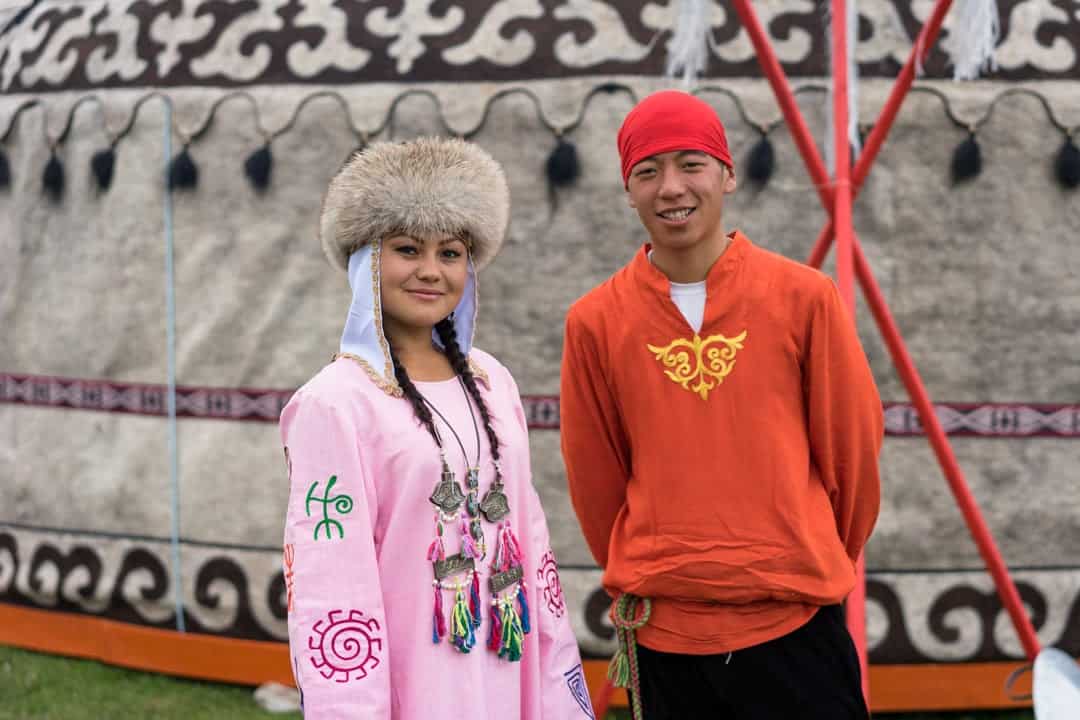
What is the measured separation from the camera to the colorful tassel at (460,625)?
1.56 m

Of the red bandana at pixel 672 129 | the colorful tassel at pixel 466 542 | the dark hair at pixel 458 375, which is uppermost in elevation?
the red bandana at pixel 672 129

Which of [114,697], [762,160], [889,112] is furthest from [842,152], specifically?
[114,697]

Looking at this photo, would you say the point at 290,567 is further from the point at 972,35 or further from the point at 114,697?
the point at 114,697

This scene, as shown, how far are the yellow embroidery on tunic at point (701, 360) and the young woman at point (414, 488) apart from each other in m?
0.23

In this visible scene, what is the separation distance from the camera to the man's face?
5.50ft

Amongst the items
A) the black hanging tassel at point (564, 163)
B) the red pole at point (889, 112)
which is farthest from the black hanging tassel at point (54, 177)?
the red pole at point (889, 112)

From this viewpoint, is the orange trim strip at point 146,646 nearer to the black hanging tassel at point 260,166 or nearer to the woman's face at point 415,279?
the black hanging tassel at point 260,166

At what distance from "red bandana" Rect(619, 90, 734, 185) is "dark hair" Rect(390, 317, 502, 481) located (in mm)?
351

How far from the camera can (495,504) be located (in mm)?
1628

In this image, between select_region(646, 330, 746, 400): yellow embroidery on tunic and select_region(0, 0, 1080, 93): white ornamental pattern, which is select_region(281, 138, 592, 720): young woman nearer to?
select_region(646, 330, 746, 400): yellow embroidery on tunic

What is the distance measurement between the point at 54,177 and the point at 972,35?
103 inches

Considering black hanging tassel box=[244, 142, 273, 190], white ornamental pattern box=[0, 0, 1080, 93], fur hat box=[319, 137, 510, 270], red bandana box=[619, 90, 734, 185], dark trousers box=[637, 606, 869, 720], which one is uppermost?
white ornamental pattern box=[0, 0, 1080, 93]

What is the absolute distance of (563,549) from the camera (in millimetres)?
3312

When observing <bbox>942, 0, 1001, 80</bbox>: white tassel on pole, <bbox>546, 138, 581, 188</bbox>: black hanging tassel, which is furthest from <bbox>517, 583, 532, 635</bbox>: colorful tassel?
<bbox>546, 138, 581, 188</bbox>: black hanging tassel
